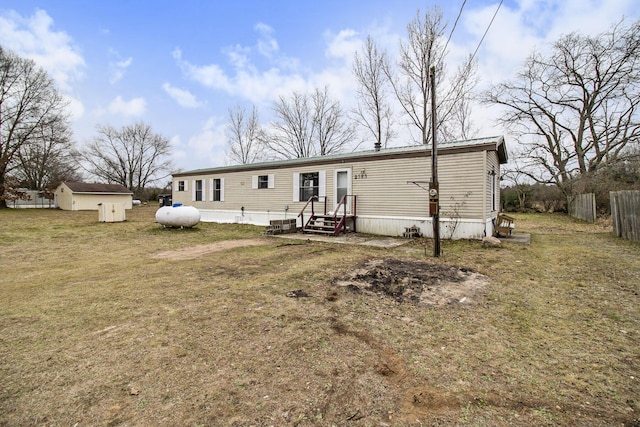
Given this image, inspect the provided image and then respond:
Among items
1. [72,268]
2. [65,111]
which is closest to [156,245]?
[72,268]

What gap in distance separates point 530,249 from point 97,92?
65.4ft

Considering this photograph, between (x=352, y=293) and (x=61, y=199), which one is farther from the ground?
(x=61, y=199)

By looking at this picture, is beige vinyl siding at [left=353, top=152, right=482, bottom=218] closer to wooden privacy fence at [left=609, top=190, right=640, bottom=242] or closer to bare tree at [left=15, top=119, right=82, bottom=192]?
wooden privacy fence at [left=609, top=190, right=640, bottom=242]

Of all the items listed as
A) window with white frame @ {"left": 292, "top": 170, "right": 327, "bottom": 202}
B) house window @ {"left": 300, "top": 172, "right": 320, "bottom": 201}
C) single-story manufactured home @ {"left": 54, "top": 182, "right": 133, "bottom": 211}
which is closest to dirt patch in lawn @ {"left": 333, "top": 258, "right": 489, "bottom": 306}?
window with white frame @ {"left": 292, "top": 170, "right": 327, "bottom": 202}

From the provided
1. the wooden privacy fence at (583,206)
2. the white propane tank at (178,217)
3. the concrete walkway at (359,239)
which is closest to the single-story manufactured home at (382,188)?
the concrete walkway at (359,239)

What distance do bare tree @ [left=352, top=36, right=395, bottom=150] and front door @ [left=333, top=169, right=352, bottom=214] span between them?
1066 centimetres

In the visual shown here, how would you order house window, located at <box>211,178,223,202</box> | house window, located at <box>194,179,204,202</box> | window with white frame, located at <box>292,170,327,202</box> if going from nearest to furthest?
1. window with white frame, located at <box>292,170,327,202</box>
2. house window, located at <box>211,178,223,202</box>
3. house window, located at <box>194,179,204,202</box>

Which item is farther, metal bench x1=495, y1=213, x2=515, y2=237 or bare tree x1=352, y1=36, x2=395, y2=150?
bare tree x1=352, y1=36, x2=395, y2=150

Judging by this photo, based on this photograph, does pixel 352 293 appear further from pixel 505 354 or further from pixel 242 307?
pixel 505 354

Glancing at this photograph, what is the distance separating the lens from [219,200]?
15859 mm

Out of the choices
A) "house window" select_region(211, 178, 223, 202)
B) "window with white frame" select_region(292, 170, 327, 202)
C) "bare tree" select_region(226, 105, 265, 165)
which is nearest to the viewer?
"window with white frame" select_region(292, 170, 327, 202)

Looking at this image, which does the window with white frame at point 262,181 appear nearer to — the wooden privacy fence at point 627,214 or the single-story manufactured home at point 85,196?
the wooden privacy fence at point 627,214

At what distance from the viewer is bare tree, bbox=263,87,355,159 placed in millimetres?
26047

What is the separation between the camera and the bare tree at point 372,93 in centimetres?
2105
